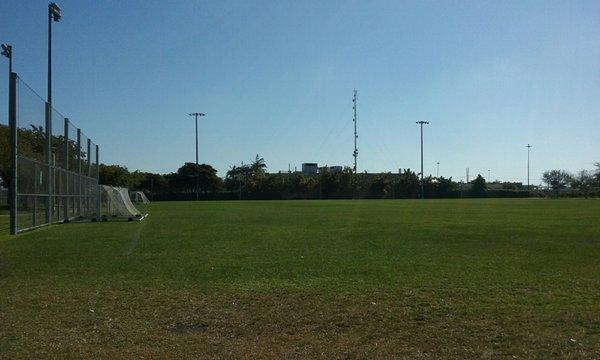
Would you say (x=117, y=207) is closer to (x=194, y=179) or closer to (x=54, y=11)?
(x=54, y=11)

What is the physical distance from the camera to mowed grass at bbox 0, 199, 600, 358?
6570mm

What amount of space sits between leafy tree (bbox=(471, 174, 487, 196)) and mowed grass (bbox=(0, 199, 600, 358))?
121349 millimetres

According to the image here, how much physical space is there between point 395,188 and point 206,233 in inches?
4253

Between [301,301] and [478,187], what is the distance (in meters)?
133

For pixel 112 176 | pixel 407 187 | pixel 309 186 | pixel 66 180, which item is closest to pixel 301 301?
pixel 66 180

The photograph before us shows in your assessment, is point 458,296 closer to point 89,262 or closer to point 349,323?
point 349,323

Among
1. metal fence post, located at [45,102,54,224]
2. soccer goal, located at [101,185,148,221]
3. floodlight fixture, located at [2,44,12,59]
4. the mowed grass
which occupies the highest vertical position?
floodlight fixture, located at [2,44,12,59]

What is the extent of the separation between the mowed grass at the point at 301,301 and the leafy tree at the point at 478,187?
398 ft

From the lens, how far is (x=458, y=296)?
30.4ft

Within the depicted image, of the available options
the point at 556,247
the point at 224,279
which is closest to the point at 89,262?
the point at 224,279

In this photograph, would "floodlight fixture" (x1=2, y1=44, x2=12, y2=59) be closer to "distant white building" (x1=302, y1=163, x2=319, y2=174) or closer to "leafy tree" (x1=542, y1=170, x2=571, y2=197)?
"distant white building" (x1=302, y1=163, x2=319, y2=174)

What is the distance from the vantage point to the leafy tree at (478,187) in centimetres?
13456

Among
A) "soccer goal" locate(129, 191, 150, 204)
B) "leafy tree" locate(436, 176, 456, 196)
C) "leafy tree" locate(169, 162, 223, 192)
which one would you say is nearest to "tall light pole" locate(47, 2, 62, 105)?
"soccer goal" locate(129, 191, 150, 204)

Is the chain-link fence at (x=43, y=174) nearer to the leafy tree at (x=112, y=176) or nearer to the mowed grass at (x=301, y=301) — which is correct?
the mowed grass at (x=301, y=301)
